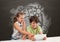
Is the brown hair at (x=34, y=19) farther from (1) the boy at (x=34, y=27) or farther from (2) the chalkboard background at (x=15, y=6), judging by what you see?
(2) the chalkboard background at (x=15, y=6)

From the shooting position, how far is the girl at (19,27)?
1.54 metres

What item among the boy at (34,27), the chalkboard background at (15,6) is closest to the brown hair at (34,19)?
the boy at (34,27)

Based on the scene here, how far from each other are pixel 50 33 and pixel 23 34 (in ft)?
0.90

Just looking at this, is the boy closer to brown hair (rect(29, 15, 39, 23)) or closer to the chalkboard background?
brown hair (rect(29, 15, 39, 23))

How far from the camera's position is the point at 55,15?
5.15ft

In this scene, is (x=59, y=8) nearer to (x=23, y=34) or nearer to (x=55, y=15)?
(x=55, y=15)

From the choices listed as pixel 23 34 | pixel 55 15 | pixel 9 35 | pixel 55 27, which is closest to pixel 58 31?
pixel 55 27

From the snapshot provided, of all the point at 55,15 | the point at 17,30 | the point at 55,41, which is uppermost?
the point at 55,15

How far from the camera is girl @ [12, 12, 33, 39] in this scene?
1540mm

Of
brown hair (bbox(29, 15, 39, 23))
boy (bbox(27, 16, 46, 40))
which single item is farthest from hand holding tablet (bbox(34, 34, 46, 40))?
brown hair (bbox(29, 15, 39, 23))

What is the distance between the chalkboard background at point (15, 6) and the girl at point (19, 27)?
0.16 feet

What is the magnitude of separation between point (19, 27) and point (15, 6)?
0.70 ft

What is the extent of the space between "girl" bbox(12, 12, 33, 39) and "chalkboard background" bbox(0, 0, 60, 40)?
0.16ft

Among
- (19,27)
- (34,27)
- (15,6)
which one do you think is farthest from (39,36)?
(15,6)
